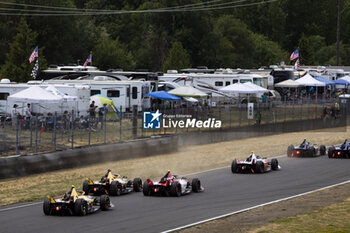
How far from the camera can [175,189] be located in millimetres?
19500

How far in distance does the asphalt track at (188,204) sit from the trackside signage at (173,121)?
28.2 feet

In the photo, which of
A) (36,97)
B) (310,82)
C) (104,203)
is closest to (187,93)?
(36,97)

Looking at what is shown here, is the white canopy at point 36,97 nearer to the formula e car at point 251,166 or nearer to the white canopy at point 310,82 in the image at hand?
the formula e car at point 251,166

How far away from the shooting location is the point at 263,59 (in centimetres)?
11275

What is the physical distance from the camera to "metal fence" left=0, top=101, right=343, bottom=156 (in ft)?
83.7

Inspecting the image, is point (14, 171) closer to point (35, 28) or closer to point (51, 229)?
point (51, 229)

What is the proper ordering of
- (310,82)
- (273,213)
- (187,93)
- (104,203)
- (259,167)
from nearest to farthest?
(104,203)
(273,213)
(259,167)
(187,93)
(310,82)

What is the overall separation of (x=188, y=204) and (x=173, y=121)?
1839 centimetres

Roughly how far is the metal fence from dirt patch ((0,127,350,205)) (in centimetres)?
130

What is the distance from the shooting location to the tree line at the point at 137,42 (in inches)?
2810

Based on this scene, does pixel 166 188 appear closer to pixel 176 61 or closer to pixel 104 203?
pixel 104 203

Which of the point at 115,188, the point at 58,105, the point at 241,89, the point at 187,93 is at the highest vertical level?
the point at 241,89

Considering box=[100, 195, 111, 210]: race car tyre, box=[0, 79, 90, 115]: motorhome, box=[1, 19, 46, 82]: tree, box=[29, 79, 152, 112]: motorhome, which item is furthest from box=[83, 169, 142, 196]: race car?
box=[1, 19, 46, 82]: tree

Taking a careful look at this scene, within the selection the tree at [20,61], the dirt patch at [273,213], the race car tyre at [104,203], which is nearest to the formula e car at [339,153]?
the dirt patch at [273,213]
